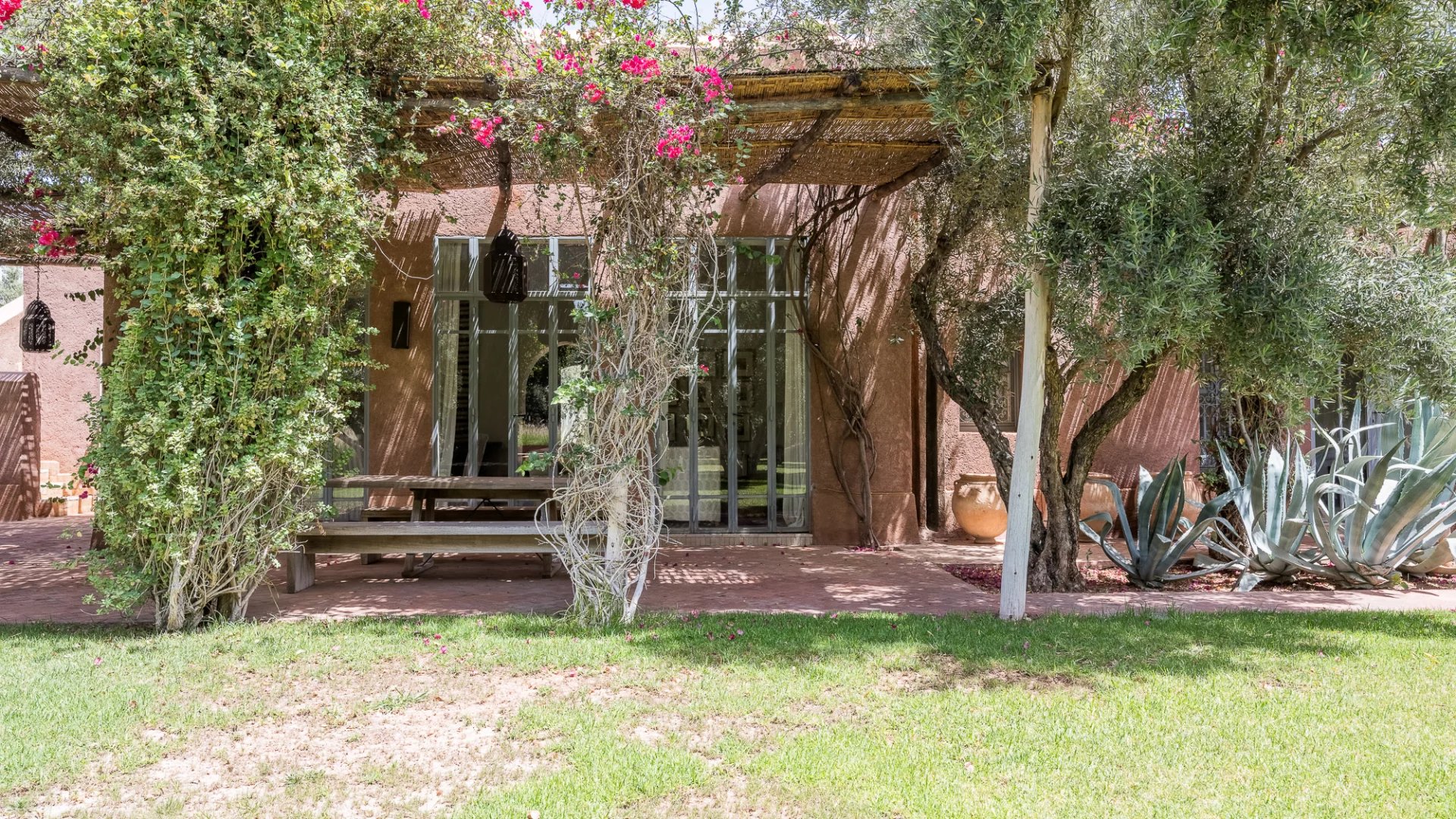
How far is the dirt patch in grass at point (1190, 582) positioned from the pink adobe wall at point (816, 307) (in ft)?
5.73

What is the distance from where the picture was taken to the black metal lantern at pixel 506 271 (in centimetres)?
750

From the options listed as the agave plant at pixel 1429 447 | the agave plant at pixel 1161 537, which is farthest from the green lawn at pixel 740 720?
the agave plant at pixel 1429 447

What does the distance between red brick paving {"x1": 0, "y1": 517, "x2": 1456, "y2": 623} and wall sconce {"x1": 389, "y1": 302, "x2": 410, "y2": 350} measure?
2224 millimetres

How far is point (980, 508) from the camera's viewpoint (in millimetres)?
9242

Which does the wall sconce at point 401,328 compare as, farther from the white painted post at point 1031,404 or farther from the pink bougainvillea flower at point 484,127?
the white painted post at point 1031,404

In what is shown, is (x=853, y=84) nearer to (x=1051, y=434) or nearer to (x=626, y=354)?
→ (x=626, y=354)

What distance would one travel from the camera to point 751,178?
24.3 feet

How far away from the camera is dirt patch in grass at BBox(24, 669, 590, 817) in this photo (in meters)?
2.80

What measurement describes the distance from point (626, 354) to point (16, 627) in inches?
146

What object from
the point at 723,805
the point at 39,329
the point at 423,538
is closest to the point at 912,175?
the point at 423,538

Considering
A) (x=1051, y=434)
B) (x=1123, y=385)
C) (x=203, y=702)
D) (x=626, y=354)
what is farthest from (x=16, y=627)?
(x=1123, y=385)

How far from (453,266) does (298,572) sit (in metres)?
3.88

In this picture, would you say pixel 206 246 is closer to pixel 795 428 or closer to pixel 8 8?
pixel 8 8

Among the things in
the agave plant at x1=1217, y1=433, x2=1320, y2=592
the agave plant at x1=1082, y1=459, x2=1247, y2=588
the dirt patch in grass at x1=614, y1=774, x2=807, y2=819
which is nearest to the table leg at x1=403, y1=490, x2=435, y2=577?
the dirt patch in grass at x1=614, y1=774, x2=807, y2=819
